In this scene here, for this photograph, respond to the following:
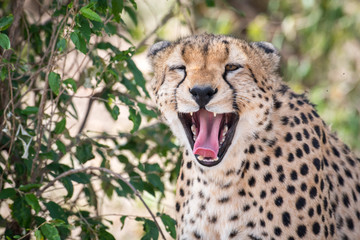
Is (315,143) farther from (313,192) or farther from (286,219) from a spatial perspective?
(286,219)

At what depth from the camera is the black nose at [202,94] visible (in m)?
2.44

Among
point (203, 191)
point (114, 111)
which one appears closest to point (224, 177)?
point (203, 191)

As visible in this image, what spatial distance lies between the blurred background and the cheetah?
26 centimetres

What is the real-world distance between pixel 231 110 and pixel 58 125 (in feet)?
2.72

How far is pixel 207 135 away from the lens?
2676 mm

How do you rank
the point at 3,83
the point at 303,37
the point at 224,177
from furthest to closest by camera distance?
1. the point at 303,37
2. the point at 3,83
3. the point at 224,177

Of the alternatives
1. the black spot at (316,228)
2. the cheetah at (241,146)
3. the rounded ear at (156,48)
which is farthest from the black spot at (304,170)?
the rounded ear at (156,48)

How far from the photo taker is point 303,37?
6.86 metres

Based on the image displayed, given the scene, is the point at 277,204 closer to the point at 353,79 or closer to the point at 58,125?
the point at 58,125

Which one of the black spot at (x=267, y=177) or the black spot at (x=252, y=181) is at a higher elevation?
the black spot at (x=267, y=177)

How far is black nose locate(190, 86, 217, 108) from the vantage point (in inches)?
96.0

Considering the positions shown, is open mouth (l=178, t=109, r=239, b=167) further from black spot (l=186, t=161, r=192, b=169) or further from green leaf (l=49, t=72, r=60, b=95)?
green leaf (l=49, t=72, r=60, b=95)

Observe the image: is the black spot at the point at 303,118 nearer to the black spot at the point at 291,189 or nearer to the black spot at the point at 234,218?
the black spot at the point at 291,189

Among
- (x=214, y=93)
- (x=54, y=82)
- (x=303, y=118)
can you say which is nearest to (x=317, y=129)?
(x=303, y=118)
